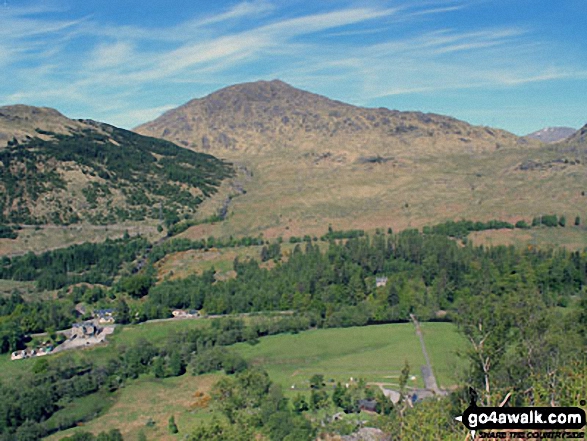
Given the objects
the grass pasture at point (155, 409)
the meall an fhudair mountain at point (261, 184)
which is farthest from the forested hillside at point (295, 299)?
the meall an fhudair mountain at point (261, 184)

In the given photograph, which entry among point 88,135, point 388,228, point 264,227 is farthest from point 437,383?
point 88,135

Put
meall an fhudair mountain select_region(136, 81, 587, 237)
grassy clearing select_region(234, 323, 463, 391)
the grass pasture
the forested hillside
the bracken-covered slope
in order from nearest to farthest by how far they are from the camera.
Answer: the grass pasture
the forested hillside
grassy clearing select_region(234, 323, 463, 391)
meall an fhudair mountain select_region(136, 81, 587, 237)
the bracken-covered slope

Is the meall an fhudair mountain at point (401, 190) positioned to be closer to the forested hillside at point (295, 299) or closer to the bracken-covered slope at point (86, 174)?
the bracken-covered slope at point (86, 174)

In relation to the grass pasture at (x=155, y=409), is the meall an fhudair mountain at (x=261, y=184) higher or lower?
higher

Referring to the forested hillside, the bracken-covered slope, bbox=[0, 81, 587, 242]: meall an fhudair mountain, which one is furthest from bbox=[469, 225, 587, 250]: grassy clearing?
the bracken-covered slope

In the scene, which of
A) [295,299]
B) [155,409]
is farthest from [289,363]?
[295,299]

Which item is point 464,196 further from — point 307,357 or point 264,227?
point 307,357

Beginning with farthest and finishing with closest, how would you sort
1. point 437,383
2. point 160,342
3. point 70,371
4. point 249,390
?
point 160,342 → point 70,371 → point 437,383 → point 249,390

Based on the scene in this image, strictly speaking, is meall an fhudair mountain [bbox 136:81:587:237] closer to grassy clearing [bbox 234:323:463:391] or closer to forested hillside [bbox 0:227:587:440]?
forested hillside [bbox 0:227:587:440]
